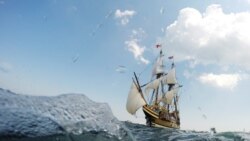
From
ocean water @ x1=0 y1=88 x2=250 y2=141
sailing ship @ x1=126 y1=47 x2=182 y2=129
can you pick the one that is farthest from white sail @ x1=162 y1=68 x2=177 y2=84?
ocean water @ x1=0 y1=88 x2=250 y2=141

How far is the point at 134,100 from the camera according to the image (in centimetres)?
8012

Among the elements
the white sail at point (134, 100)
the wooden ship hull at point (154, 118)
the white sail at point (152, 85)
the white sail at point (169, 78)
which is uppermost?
the white sail at point (169, 78)

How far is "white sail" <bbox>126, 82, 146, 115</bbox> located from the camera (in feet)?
261

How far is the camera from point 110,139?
772cm

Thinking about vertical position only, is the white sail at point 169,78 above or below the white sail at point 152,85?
above

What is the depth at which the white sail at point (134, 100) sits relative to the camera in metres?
79.7

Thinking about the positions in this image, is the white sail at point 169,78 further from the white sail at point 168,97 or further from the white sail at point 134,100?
the white sail at point 134,100

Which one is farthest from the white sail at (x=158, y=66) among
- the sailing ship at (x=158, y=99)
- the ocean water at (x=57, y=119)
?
the ocean water at (x=57, y=119)

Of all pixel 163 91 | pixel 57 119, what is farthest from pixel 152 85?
pixel 57 119

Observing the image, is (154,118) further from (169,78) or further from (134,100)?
(169,78)

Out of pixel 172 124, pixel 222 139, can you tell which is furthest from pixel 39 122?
pixel 172 124

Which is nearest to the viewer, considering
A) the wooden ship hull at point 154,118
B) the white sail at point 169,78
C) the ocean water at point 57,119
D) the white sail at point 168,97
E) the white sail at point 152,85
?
the ocean water at point 57,119

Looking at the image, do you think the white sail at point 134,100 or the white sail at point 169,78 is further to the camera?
the white sail at point 169,78

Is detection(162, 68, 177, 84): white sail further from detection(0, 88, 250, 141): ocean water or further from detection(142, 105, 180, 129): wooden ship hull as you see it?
detection(0, 88, 250, 141): ocean water
